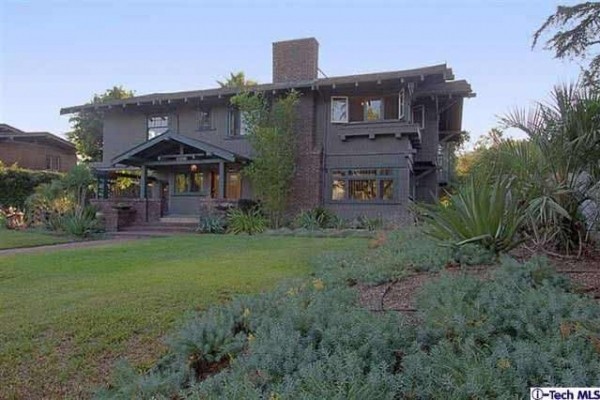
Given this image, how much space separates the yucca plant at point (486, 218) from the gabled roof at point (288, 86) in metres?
10.9

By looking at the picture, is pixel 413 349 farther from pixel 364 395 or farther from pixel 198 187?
pixel 198 187

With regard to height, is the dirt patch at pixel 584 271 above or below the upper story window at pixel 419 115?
below

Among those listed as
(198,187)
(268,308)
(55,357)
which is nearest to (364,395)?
(268,308)

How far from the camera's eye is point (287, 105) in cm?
1762

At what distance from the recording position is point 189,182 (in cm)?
2091

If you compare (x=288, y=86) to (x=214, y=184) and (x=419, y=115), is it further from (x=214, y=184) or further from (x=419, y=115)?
(x=419, y=115)

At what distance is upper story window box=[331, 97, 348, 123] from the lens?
18.3 m

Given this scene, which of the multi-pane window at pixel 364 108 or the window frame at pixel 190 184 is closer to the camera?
the multi-pane window at pixel 364 108

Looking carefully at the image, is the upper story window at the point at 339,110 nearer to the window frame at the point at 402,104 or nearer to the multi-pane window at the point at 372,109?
the multi-pane window at the point at 372,109

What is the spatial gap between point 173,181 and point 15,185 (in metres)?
8.71

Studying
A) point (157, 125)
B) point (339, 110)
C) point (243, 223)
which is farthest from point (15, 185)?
point (339, 110)

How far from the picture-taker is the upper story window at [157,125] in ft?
69.9

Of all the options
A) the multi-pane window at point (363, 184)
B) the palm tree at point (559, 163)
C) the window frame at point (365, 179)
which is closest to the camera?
the palm tree at point (559, 163)

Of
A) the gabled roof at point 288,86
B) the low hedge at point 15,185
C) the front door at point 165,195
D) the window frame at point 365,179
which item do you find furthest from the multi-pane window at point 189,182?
the low hedge at point 15,185
